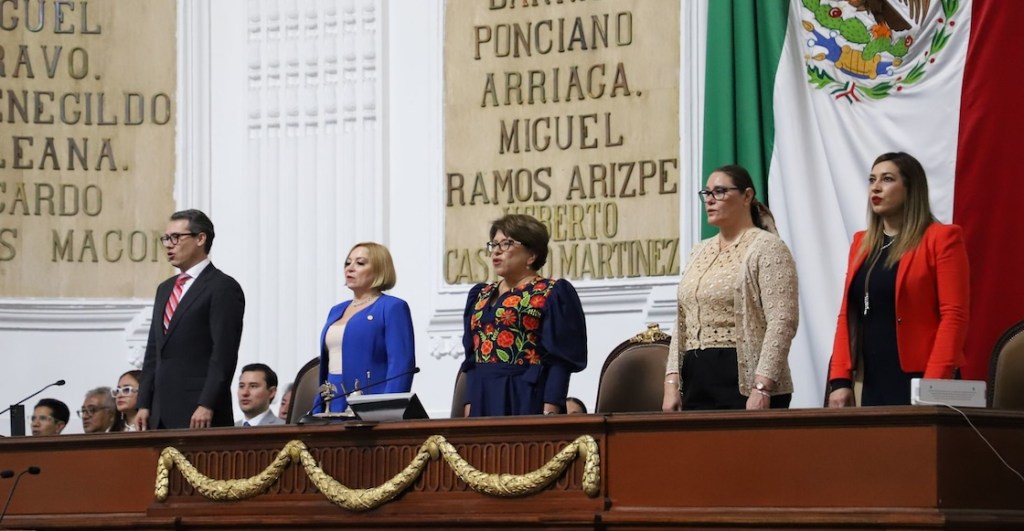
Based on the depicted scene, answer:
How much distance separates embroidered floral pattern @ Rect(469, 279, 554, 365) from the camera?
20.8 feet

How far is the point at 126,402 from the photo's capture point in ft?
26.5

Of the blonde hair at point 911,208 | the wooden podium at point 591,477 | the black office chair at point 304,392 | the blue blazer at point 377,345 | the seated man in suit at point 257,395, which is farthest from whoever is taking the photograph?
the seated man in suit at point 257,395

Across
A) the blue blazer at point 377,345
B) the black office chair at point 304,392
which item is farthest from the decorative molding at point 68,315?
the blue blazer at point 377,345

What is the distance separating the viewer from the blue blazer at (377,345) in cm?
668

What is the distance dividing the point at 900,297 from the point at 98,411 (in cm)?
432

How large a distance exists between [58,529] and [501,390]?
169 centimetres

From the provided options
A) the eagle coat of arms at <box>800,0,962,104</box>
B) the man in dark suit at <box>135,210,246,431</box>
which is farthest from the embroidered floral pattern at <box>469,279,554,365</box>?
the eagle coat of arms at <box>800,0,962,104</box>

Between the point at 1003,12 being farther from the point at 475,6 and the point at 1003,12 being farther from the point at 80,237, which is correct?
the point at 80,237

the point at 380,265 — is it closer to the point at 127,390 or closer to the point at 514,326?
the point at 514,326

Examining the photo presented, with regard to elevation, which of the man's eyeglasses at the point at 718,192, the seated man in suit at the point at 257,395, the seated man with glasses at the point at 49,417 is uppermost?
the man's eyeglasses at the point at 718,192

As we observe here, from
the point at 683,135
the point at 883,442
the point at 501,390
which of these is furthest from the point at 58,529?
the point at 683,135

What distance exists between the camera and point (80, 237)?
974 centimetres

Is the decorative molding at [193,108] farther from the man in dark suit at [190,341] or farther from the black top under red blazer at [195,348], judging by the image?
the black top under red blazer at [195,348]

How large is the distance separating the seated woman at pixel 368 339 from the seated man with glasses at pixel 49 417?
2.22m
